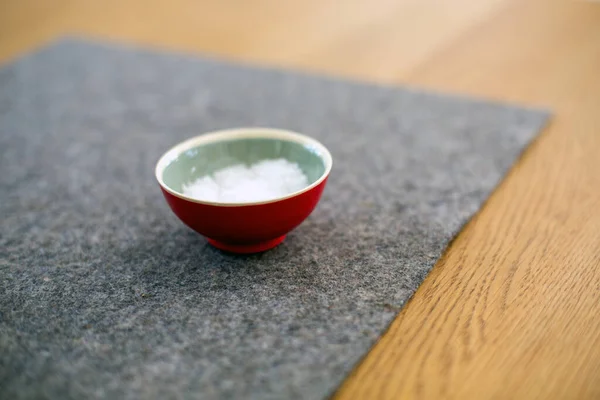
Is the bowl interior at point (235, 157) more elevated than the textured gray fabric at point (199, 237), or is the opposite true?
the bowl interior at point (235, 157)

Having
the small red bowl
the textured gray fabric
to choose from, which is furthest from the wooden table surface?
the small red bowl

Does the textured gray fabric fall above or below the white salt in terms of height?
below

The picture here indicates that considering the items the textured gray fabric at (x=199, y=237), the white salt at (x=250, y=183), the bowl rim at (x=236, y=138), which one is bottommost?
the textured gray fabric at (x=199, y=237)

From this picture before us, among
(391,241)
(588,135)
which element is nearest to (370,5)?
(588,135)

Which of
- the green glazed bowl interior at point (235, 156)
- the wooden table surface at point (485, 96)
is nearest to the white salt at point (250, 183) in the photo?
the green glazed bowl interior at point (235, 156)

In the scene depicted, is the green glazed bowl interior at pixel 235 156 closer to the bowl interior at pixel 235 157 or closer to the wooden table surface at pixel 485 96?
the bowl interior at pixel 235 157

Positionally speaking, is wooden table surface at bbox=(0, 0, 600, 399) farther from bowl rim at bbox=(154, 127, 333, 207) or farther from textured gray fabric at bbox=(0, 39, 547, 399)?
bowl rim at bbox=(154, 127, 333, 207)

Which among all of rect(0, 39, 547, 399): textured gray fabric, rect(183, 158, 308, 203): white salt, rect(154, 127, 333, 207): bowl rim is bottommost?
rect(0, 39, 547, 399): textured gray fabric

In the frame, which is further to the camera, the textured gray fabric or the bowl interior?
the bowl interior

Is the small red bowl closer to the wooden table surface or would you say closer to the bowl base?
the bowl base
